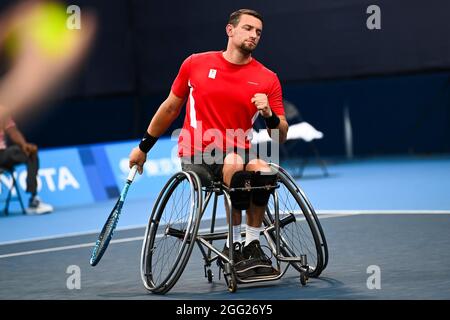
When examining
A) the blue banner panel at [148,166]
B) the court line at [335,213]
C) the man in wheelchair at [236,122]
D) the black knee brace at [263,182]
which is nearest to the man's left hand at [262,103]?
the man in wheelchair at [236,122]

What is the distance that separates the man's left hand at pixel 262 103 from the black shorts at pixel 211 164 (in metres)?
0.40

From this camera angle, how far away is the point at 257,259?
21.0 ft

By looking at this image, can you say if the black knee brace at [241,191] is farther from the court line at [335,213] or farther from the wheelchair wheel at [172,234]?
the court line at [335,213]

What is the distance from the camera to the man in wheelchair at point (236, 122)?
6328mm

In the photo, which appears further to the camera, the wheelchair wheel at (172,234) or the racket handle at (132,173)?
the racket handle at (132,173)

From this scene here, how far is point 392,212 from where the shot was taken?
33.4 feet

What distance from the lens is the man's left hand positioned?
6.07m

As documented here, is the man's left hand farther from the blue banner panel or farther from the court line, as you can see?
the blue banner panel

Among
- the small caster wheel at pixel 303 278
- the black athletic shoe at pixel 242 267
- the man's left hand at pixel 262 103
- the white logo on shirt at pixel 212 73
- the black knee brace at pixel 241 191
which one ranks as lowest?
the small caster wheel at pixel 303 278

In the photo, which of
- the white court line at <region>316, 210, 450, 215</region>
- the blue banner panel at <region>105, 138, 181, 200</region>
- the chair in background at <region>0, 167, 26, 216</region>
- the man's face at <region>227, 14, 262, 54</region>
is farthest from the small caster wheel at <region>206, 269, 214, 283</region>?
the blue banner panel at <region>105, 138, 181, 200</region>

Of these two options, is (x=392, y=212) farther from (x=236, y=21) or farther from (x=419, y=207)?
(x=236, y=21)

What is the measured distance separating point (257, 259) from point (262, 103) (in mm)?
951

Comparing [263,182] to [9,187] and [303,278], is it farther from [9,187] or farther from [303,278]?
[9,187]
